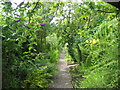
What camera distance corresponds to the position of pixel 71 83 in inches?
142

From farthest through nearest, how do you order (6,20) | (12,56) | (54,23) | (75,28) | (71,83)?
(54,23) < (75,28) < (71,83) < (12,56) < (6,20)

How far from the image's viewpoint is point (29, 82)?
2.55 metres

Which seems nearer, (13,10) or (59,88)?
(13,10)

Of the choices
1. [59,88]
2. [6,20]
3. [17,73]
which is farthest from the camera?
[59,88]

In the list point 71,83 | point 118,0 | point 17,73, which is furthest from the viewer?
point 71,83

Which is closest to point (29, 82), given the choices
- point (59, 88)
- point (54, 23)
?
point (59, 88)

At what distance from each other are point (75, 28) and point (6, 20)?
3205mm

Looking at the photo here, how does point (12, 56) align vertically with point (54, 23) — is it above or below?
below

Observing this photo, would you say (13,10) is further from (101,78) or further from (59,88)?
(59,88)

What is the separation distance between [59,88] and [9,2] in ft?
6.72

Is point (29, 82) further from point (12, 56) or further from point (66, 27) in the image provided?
point (66, 27)

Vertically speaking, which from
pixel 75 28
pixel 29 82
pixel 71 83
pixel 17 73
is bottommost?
pixel 71 83

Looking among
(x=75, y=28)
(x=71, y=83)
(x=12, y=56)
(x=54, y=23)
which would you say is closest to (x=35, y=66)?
(x=12, y=56)

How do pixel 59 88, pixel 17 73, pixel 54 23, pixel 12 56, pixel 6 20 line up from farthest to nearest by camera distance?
1. pixel 54 23
2. pixel 59 88
3. pixel 17 73
4. pixel 12 56
5. pixel 6 20
